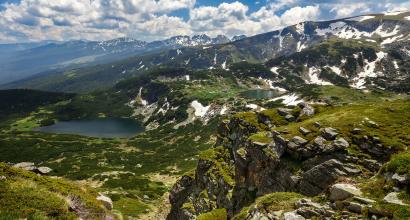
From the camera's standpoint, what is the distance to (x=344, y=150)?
36.3 meters

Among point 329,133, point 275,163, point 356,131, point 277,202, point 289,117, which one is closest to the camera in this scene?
point 277,202

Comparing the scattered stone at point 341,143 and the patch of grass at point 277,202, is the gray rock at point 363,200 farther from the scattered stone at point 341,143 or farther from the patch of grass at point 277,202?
the scattered stone at point 341,143

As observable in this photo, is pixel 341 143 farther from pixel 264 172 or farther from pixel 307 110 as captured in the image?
pixel 307 110

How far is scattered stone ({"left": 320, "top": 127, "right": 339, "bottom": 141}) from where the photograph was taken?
3870cm

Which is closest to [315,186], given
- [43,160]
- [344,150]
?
[344,150]

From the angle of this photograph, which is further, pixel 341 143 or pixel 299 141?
pixel 299 141

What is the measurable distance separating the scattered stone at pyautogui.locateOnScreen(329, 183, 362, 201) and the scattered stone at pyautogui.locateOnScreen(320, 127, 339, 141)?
59.6 feet

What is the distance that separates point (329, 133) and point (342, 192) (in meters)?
19.3

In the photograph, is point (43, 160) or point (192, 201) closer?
point (192, 201)

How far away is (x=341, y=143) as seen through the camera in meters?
36.9

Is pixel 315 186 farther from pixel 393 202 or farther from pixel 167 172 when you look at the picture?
pixel 167 172

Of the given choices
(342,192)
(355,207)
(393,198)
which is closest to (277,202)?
(342,192)

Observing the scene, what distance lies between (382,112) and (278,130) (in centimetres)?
1249

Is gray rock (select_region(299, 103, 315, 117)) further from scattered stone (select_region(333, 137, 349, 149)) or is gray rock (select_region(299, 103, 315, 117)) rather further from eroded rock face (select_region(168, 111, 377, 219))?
scattered stone (select_region(333, 137, 349, 149))
